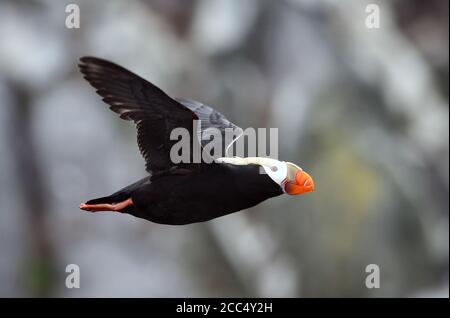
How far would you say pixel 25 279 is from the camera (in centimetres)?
670

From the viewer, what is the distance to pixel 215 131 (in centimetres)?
267

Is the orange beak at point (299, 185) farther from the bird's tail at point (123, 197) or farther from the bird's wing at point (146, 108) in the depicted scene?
the bird's tail at point (123, 197)

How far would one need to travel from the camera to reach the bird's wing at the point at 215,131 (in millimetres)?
2557

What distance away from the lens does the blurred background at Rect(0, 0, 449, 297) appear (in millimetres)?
6477

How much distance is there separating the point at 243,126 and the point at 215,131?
3.81 m

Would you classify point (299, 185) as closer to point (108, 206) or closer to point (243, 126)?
point (108, 206)

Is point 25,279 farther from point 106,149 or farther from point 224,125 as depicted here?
point 224,125

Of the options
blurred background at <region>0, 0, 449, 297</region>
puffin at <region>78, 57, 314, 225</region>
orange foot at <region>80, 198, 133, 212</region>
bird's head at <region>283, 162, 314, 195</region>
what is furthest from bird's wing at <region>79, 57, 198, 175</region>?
blurred background at <region>0, 0, 449, 297</region>

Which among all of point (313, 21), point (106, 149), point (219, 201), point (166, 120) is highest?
point (313, 21)

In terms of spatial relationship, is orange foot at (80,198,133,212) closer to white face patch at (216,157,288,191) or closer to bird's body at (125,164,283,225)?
bird's body at (125,164,283,225)

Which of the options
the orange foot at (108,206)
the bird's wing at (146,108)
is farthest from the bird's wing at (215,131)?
the orange foot at (108,206)

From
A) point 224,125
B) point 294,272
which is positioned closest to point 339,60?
point 294,272

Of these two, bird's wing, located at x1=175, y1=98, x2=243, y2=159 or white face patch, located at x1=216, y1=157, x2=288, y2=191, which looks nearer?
white face patch, located at x1=216, y1=157, x2=288, y2=191
